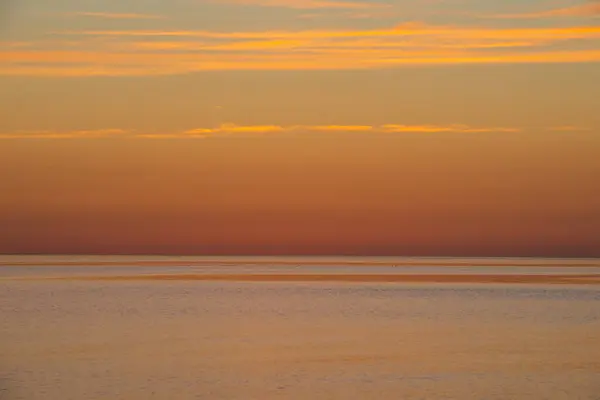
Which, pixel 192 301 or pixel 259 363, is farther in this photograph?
pixel 192 301

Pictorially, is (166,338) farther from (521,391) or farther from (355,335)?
(521,391)

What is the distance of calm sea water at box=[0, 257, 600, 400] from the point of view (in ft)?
68.2

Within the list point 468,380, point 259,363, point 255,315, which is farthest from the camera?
point 255,315

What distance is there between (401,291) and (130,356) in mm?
35020

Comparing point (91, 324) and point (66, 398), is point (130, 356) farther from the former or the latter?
point (91, 324)

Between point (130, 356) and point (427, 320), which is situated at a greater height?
point (427, 320)

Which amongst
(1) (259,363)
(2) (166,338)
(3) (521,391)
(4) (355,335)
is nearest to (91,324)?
(2) (166,338)

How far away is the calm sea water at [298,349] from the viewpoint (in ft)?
68.2

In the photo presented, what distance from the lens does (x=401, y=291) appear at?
58906 mm

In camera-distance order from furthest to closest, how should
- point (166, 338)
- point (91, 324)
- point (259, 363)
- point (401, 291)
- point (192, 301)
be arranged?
point (401, 291), point (192, 301), point (91, 324), point (166, 338), point (259, 363)

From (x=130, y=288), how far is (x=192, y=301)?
604 inches

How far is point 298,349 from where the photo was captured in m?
26.6

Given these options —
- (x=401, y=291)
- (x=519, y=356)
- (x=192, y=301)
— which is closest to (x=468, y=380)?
(x=519, y=356)

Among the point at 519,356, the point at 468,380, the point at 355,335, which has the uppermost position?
the point at 355,335
